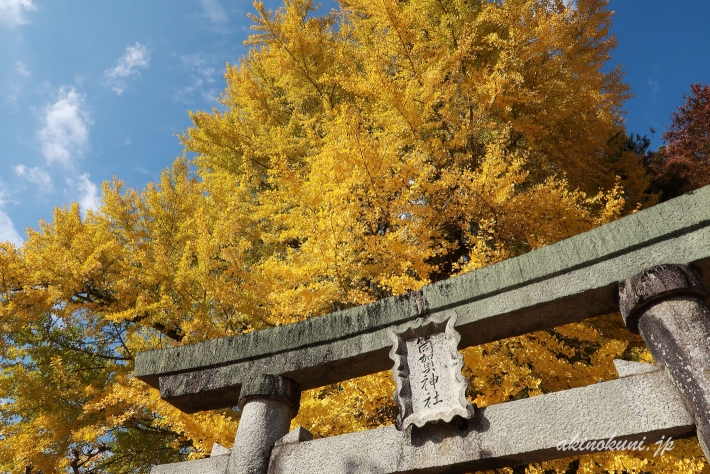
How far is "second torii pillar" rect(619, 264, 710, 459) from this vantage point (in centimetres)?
207

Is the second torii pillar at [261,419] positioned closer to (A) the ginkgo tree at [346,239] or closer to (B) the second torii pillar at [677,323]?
(A) the ginkgo tree at [346,239]

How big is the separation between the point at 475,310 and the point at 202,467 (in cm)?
220

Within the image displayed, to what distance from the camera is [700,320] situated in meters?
2.26

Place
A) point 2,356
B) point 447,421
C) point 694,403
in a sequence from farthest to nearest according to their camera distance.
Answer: point 2,356 < point 447,421 < point 694,403

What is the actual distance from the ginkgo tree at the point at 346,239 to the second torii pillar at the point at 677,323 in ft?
5.38

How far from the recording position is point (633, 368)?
233cm

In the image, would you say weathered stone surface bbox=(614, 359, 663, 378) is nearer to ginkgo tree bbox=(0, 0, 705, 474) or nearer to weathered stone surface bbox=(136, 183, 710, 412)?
weathered stone surface bbox=(136, 183, 710, 412)

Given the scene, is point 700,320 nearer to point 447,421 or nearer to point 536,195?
point 447,421

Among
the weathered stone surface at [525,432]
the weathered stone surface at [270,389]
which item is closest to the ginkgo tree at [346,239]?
the weathered stone surface at [270,389]

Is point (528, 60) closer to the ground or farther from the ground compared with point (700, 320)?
farther from the ground

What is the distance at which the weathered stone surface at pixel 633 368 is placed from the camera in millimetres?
2287

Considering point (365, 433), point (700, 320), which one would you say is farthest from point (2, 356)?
point (700, 320)

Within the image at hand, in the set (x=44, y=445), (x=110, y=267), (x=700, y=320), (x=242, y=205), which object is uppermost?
(x=242, y=205)

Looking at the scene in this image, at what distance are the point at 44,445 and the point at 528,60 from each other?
1021 cm
